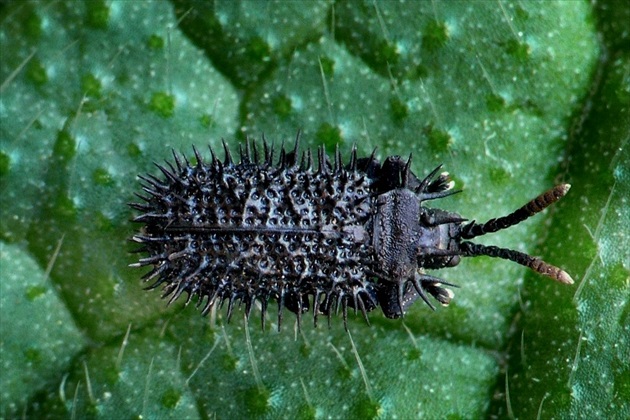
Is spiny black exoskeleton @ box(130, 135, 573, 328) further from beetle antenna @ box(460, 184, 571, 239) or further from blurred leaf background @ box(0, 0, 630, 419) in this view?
blurred leaf background @ box(0, 0, 630, 419)

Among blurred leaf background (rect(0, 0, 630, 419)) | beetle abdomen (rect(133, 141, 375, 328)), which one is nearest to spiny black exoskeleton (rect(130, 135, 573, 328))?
beetle abdomen (rect(133, 141, 375, 328))

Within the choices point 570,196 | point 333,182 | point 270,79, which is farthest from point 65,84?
point 570,196

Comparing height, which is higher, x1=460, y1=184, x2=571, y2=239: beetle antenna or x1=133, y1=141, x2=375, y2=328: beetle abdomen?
x1=460, y1=184, x2=571, y2=239: beetle antenna

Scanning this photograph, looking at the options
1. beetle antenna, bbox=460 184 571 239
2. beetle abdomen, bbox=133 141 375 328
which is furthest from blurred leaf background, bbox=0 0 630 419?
beetle abdomen, bbox=133 141 375 328

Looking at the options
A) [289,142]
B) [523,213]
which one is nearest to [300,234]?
[289,142]

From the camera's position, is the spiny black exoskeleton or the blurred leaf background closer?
the spiny black exoskeleton

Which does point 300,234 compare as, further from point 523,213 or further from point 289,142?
point 523,213

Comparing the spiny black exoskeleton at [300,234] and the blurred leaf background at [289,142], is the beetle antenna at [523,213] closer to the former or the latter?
the spiny black exoskeleton at [300,234]

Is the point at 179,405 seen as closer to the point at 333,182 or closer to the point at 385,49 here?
the point at 333,182
